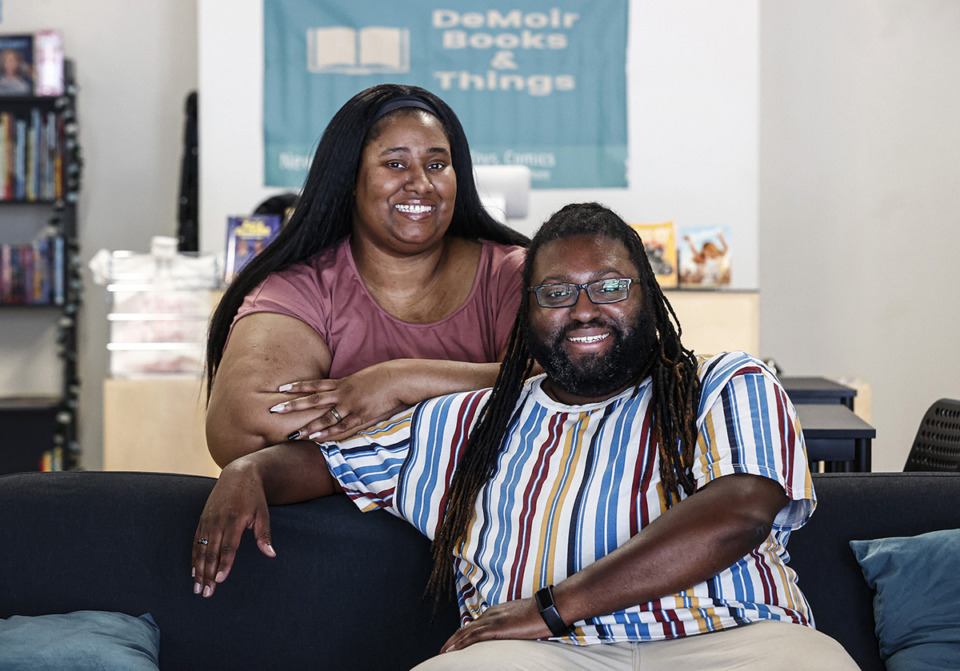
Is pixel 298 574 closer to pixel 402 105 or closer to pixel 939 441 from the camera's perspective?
pixel 402 105

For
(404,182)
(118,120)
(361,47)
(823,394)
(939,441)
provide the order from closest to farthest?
(404,182), (939,441), (823,394), (361,47), (118,120)

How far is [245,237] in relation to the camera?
346cm

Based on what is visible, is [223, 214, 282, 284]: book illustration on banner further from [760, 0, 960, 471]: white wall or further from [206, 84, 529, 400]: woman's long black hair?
[760, 0, 960, 471]: white wall

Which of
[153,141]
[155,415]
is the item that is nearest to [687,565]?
[155,415]

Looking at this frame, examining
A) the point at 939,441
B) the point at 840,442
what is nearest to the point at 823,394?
the point at 939,441

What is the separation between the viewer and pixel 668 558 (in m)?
1.38

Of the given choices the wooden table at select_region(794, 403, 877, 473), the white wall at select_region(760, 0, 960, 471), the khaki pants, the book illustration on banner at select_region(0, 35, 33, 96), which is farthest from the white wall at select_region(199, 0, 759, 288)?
the khaki pants

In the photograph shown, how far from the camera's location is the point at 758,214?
191 inches

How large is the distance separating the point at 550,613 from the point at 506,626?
67 mm

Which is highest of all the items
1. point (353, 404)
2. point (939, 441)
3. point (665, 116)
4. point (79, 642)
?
point (665, 116)

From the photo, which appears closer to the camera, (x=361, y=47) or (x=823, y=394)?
(x=823, y=394)

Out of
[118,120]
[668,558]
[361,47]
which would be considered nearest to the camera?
[668,558]

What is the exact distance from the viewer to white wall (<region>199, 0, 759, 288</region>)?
187 inches

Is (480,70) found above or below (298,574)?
above
